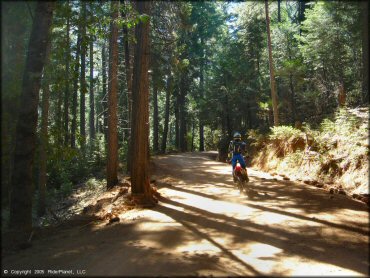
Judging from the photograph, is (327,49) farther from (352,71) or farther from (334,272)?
(334,272)

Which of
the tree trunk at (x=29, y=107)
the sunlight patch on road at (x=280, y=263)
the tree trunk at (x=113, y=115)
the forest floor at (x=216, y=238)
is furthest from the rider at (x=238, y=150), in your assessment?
the tree trunk at (x=29, y=107)

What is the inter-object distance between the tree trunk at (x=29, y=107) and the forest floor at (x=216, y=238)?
1208 mm

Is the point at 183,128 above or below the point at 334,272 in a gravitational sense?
above

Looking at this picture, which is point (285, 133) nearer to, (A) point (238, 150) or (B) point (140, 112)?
(A) point (238, 150)

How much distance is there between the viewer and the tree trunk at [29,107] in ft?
20.4

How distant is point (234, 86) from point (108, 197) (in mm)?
18296

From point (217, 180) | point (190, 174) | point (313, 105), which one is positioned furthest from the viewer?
point (313, 105)

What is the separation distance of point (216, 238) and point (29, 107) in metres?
4.38

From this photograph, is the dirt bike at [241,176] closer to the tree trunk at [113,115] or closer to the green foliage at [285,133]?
the tree trunk at [113,115]

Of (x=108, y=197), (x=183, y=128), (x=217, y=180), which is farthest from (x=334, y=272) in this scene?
(x=183, y=128)

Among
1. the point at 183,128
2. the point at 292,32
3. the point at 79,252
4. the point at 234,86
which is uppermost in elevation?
the point at 292,32

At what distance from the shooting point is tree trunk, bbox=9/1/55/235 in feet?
20.4

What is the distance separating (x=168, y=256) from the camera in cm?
606

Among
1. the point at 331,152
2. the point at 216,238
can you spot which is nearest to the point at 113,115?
the point at 331,152
